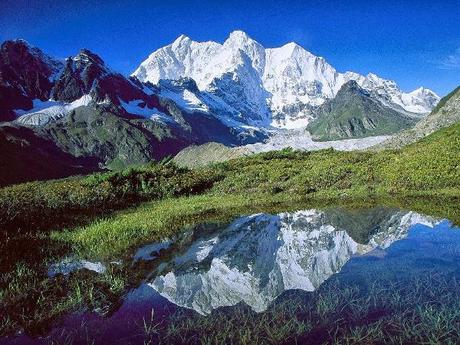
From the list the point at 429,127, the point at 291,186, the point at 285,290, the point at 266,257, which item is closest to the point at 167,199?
the point at 291,186

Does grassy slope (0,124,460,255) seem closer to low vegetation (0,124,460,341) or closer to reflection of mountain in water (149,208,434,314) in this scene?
low vegetation (0,124,460,341)

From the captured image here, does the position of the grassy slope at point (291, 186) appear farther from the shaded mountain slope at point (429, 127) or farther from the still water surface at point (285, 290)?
the shaded mountain slope at point (429, 127)

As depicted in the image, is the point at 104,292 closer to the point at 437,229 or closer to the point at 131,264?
the point at 131,264

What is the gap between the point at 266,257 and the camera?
1451cm

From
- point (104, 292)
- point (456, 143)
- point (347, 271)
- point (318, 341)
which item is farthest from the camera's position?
point (456, 143)

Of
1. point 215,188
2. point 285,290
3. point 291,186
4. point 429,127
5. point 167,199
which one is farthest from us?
point 429,127

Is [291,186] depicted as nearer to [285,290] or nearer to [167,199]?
[167,199]

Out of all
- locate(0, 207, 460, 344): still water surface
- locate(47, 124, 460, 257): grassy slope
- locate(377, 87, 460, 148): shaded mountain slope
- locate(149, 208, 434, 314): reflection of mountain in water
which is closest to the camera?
locate(0, 207, 460, 344): still water surface

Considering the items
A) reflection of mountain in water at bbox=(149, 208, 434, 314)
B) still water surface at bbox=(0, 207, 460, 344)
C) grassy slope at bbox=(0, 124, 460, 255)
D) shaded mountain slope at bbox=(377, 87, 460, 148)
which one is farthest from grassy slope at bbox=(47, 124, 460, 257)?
shaded mountain slope at bbox=(377, 87, 460, 148)

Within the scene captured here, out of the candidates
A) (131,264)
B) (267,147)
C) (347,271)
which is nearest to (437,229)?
(347,271)

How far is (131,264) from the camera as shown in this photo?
14.4 m

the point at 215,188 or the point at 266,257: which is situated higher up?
the point at 215,188

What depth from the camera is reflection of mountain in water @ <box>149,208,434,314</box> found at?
1121 centimetres

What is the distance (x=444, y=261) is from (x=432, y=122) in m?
57.2
